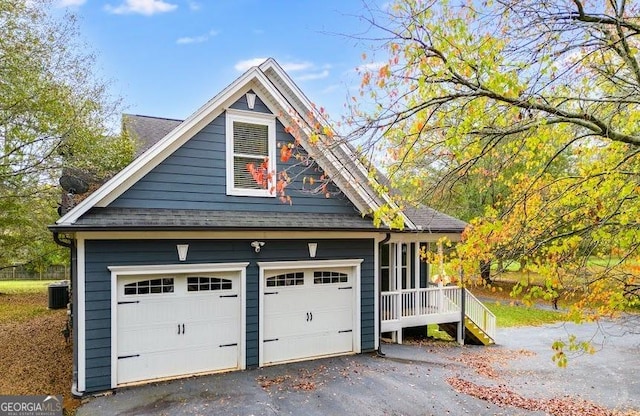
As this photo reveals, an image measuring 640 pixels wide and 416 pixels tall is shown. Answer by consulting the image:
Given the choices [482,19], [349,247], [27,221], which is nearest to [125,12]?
[27,221]

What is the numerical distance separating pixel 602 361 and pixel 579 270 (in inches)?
321

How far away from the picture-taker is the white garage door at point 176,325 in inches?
291

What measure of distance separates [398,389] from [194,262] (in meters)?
A: 4.34

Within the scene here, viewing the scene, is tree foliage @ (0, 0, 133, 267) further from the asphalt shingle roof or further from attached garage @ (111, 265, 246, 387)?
attached garage @ (111, 265, 246, 387)

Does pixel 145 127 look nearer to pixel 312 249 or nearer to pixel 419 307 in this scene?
pixel 312 249

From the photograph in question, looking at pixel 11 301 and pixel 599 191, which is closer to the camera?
pixel 599 191

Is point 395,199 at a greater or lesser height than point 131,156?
lesser

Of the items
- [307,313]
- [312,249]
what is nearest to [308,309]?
[307,313]

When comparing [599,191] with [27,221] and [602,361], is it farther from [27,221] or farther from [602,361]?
[27,221]

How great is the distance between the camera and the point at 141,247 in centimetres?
747

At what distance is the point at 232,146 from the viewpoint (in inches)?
332

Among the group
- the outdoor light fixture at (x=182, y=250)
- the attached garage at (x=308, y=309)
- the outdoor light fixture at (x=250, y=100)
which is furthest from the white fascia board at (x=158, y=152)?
the attached garage at (x=308, y=309)

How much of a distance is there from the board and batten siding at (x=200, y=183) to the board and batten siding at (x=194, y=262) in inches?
28.4

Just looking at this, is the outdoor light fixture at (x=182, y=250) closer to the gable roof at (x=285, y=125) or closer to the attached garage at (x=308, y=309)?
the gable roof at (x=285, y=125)
